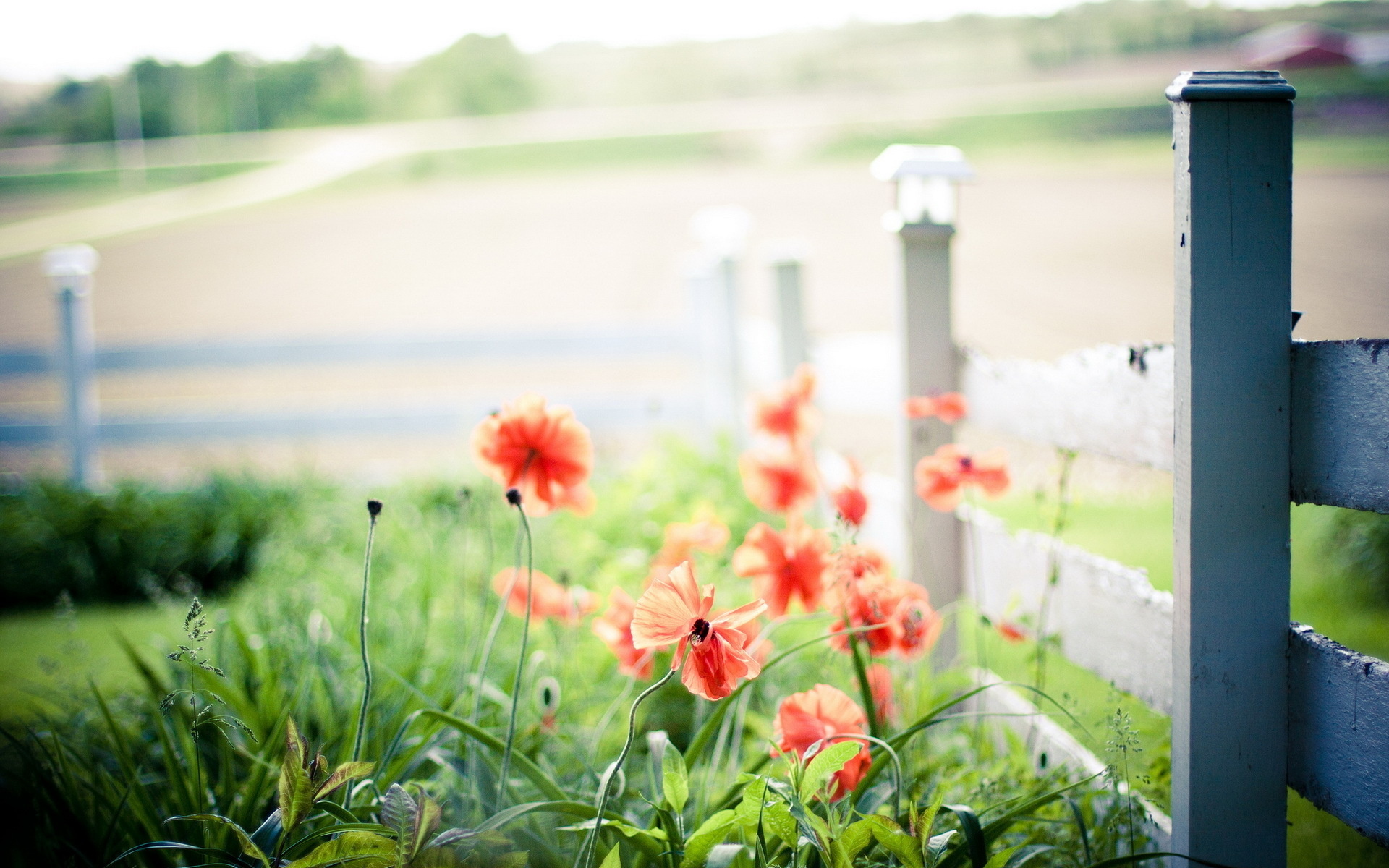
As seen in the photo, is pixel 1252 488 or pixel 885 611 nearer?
pixel 1252 488

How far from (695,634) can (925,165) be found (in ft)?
3.67

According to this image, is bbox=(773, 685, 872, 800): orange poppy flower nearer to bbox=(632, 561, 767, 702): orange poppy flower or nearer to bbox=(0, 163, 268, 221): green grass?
bbox=(632, 561, 767, 702): orange poppy flower

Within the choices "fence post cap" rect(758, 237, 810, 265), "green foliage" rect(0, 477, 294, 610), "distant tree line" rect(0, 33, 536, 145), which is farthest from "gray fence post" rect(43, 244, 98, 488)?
"distant tree line" rect(0, 33, 536, 145)

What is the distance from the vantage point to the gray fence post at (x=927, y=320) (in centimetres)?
157

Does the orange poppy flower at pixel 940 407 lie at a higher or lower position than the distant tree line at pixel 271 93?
lower

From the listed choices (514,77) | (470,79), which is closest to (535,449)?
(470,79)

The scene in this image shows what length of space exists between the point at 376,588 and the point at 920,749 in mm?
Answer: 1449

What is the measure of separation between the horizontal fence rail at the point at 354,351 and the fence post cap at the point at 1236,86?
332 cm

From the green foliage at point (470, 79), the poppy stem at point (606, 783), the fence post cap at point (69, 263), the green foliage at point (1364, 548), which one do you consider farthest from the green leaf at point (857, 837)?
the green foliage at point (470, 79)

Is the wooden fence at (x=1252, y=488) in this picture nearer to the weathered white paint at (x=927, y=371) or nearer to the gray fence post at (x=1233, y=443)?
the gray fence post at (x=1233, y=443)

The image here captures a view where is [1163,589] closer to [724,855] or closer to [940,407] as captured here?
[940,407]

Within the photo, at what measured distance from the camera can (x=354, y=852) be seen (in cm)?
75

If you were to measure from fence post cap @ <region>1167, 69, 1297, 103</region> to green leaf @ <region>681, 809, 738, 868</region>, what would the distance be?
807 mm

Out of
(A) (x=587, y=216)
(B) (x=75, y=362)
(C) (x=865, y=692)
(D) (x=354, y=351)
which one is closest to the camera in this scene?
(C) (x=865, y=692)
